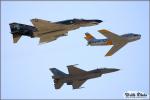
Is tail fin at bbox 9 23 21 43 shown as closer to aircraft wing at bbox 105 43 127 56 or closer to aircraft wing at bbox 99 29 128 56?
aircraft wing at bbox 99 29 128 56

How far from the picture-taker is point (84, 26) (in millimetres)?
80750

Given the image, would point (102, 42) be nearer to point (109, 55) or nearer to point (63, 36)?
point (109, 55)

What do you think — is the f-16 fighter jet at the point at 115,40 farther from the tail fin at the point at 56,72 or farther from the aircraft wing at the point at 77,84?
the tail fin at the point at 56,72

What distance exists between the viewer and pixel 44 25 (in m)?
79.8

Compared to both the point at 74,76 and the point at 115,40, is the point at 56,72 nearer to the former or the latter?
the point at 74,76

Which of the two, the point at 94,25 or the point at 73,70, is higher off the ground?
the point at 94,25

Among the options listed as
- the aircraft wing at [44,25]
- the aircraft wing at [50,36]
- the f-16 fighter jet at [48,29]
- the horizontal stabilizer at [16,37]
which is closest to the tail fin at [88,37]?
the f-16 fighter jet at [48,29]

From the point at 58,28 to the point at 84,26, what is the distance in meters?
5.33

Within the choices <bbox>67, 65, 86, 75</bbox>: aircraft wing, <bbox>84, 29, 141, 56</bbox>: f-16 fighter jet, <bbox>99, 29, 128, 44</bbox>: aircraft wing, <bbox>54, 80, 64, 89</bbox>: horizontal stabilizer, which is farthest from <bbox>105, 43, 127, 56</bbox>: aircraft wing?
<bbox>54, 80, 64, 89</bbox>: horizontal stabilizer

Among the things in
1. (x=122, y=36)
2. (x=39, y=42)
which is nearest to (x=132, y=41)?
(x=122, y=36)

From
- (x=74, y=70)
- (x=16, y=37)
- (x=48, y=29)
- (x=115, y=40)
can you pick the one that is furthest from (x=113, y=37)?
(x=16, y=37)

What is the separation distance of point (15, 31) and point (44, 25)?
250 inches

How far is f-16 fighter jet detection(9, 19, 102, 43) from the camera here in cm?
7981

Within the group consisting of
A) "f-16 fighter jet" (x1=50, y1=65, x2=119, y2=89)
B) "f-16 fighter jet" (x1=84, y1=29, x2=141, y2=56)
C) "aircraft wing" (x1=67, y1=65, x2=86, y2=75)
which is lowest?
"f-16 fighter jet" (x1=50, y1=65, x2=119, y2=89)
